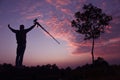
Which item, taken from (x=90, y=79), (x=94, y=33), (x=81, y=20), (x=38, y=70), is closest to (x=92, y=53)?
(x=94, y=33)

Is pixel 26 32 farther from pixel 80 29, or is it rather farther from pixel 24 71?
pixel 80 29

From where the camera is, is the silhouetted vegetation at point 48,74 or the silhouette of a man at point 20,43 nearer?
the silhouetted vegetation at point 48,74

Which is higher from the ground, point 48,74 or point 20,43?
point 20,43

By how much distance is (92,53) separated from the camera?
3925 cm

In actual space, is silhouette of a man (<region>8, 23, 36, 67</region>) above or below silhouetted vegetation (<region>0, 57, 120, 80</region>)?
above

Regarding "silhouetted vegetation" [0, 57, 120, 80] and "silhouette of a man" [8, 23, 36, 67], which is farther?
"silhouette of a man" [8, 23, 36, 67]

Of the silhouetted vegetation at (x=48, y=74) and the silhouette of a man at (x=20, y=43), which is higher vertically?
the silhouette of a man at (x=20, y=43)

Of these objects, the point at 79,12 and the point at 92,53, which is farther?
the point at 79,12

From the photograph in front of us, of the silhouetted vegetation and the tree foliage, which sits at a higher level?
the tree foliage

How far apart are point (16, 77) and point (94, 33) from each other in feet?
74.3

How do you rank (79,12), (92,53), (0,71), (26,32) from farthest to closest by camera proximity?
(79,12) → (92,53) → (26,32) → (0,71)

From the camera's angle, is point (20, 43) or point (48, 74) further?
point (20, 43)

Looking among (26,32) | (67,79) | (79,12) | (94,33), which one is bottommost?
(67,79)

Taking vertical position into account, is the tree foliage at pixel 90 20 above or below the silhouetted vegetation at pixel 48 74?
above
